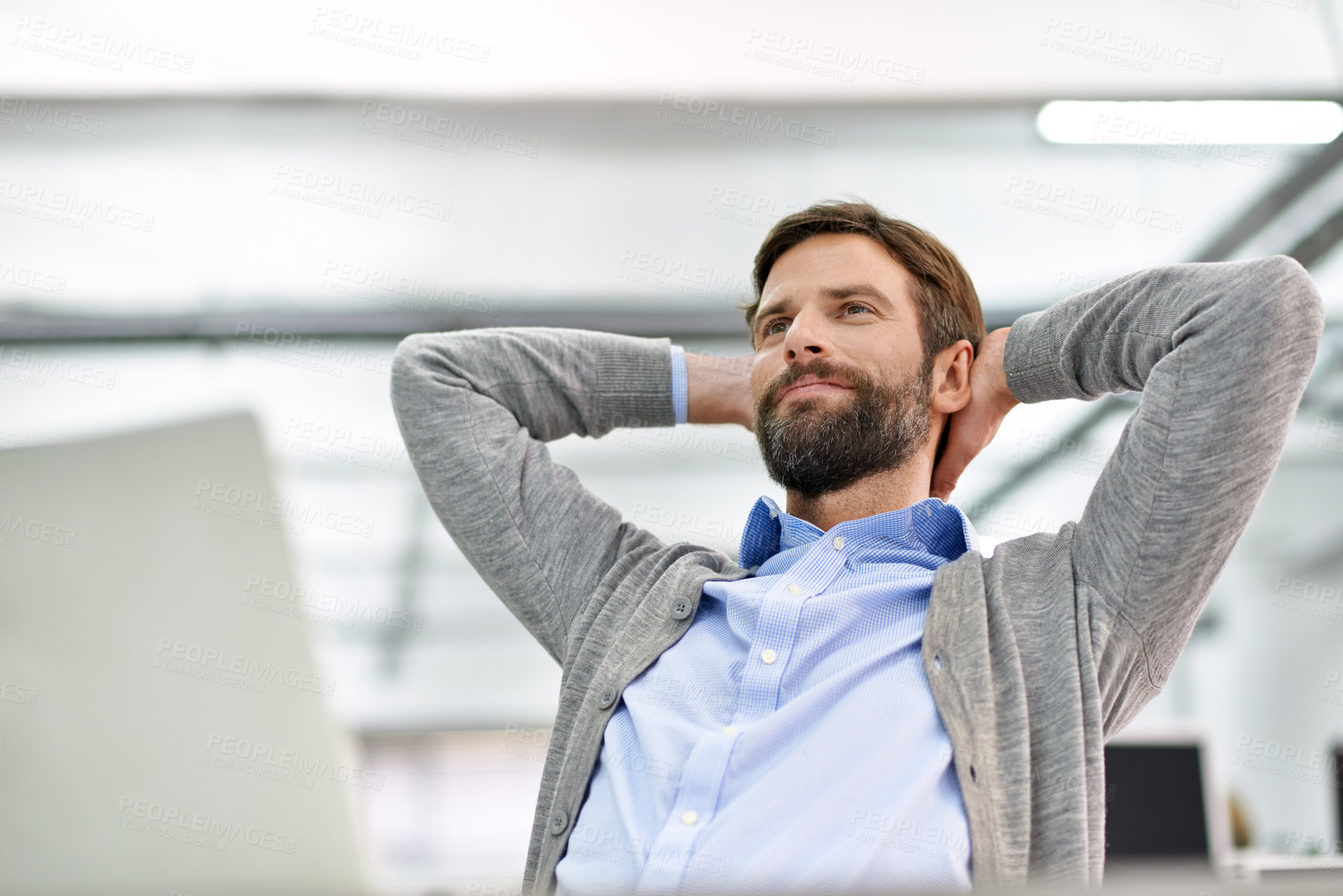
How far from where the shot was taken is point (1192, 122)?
273cm

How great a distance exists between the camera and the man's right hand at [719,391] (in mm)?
1608

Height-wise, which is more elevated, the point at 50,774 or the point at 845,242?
the point at 845,242

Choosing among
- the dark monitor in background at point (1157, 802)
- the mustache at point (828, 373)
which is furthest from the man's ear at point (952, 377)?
the dark monitor in background at point (1157, 802)

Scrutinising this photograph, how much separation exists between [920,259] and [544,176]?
5.56ft

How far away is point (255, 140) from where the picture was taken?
281cm

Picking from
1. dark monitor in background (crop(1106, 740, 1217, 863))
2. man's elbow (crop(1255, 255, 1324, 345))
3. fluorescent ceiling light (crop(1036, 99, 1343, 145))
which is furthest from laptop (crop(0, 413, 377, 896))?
fluorescent ceiling light (crop(1036, 99, 1343, 145))

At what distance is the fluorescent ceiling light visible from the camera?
2.66m

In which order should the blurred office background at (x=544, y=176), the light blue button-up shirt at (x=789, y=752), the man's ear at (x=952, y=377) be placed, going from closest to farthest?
1. the light blue button-up shirt at (x=789, y=752)
2. the man's ear at (x=952, y=377)
3. the blurred office background at (x=544, y=176)

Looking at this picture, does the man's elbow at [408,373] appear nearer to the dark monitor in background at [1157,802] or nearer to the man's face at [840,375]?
the man's face at [840,375]

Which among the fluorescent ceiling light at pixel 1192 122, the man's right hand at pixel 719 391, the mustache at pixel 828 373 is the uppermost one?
the fluorescent ceiling light at pixel 1192 122

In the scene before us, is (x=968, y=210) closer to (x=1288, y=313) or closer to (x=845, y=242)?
(x=845, y=242)

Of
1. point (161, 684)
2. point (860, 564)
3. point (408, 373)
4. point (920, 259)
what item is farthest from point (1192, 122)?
point (161, 684)

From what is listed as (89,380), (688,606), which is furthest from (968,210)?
(89,380)

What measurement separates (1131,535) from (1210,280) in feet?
1.08
